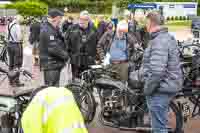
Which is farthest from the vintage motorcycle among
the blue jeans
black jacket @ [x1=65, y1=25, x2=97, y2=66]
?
black jacket @ [x1=65, y1=25, x2=97, y2=66]

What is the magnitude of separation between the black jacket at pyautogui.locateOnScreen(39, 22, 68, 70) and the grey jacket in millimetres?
2446

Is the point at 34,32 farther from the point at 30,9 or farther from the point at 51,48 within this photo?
the point at 30,9

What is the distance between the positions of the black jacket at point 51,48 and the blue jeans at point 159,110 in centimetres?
240

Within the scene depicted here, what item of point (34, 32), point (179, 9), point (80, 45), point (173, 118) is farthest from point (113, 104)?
point (179, 9)

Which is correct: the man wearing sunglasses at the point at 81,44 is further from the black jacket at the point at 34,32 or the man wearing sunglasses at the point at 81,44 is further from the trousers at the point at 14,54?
the black jacket at the point at 34,32

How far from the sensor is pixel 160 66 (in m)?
5.69

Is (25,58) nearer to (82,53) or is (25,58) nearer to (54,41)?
(82,53)

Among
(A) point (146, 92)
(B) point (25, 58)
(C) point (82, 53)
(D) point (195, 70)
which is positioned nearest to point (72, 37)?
(C) point (82, 53)

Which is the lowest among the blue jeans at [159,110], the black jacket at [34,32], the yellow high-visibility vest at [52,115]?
the blue jeans at [159,110]

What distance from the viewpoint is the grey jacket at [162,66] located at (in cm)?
570

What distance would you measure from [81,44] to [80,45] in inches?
1.1

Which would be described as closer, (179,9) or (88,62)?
(88,62)

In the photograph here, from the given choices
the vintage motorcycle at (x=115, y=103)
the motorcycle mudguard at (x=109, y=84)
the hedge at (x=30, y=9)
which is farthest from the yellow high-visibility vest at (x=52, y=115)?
the hedge at (x=30, y=9)

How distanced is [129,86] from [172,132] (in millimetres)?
896
